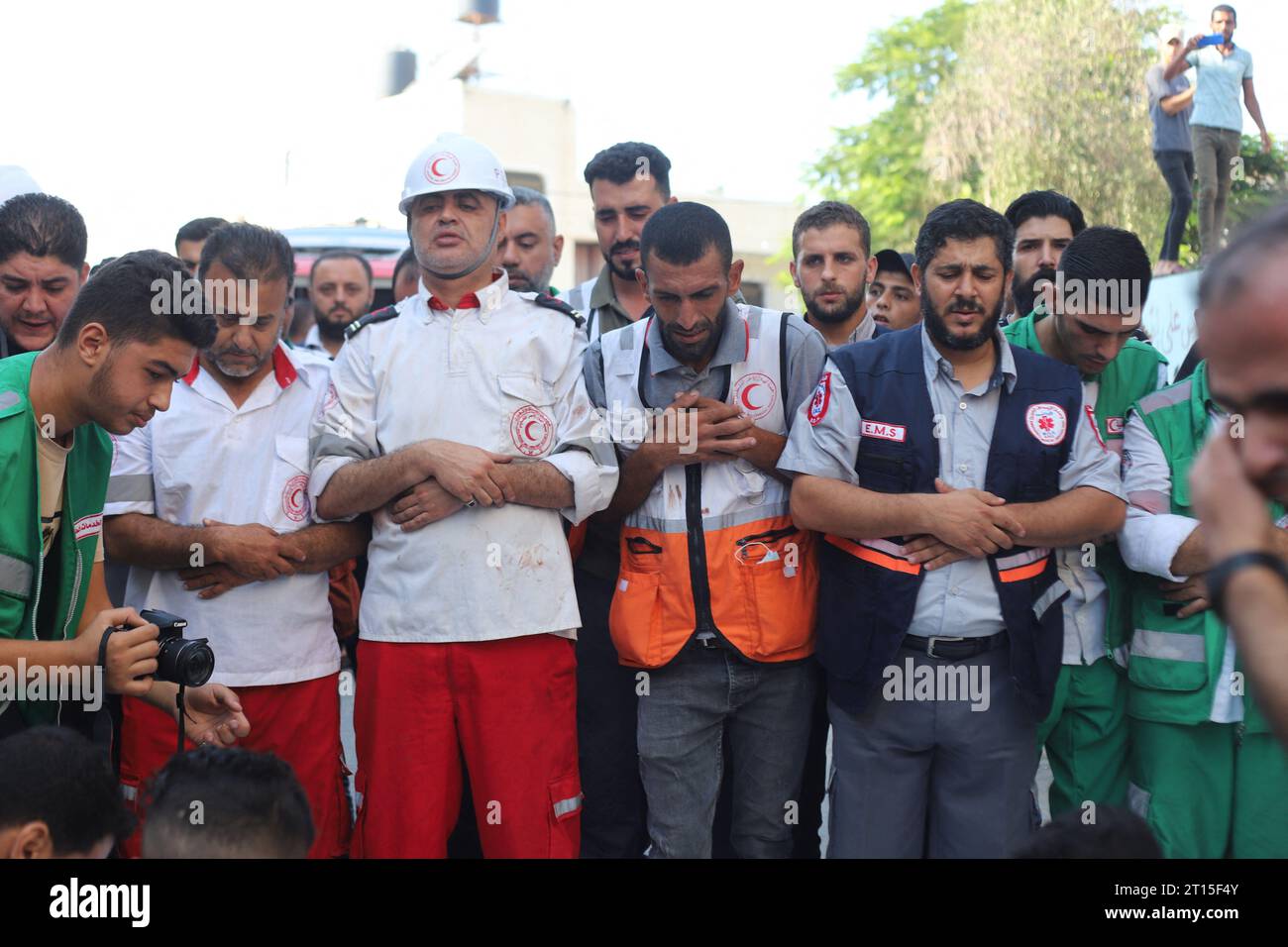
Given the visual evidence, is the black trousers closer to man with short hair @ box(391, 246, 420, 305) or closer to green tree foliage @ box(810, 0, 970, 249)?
man with short hair @ box(391, 246, 420, 305)

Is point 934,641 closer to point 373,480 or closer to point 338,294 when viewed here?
point 373,480

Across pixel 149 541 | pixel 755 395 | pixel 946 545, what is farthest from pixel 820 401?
pixel 149 541

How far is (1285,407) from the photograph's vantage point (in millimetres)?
1303

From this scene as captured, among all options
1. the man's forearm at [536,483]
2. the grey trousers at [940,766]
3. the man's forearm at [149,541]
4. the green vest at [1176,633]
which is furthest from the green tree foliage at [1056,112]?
the man's forearm at [149,541]

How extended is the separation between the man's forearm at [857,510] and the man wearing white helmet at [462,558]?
2.03ft

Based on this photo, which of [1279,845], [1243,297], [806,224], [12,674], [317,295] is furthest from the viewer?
[317,295]

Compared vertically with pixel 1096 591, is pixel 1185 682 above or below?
below

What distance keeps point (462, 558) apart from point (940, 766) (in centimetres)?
152

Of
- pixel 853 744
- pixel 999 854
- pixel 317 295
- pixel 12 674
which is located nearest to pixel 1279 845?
pixel 999 854

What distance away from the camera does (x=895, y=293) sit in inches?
221

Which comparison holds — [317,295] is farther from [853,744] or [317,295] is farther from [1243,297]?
[1243,297]

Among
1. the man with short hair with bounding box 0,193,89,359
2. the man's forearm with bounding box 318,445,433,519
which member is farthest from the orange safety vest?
the man with short hair with bounding box 0,193,89,359

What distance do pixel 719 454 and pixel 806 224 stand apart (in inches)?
64.1

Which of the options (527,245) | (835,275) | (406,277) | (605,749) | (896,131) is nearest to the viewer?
(605,749)
